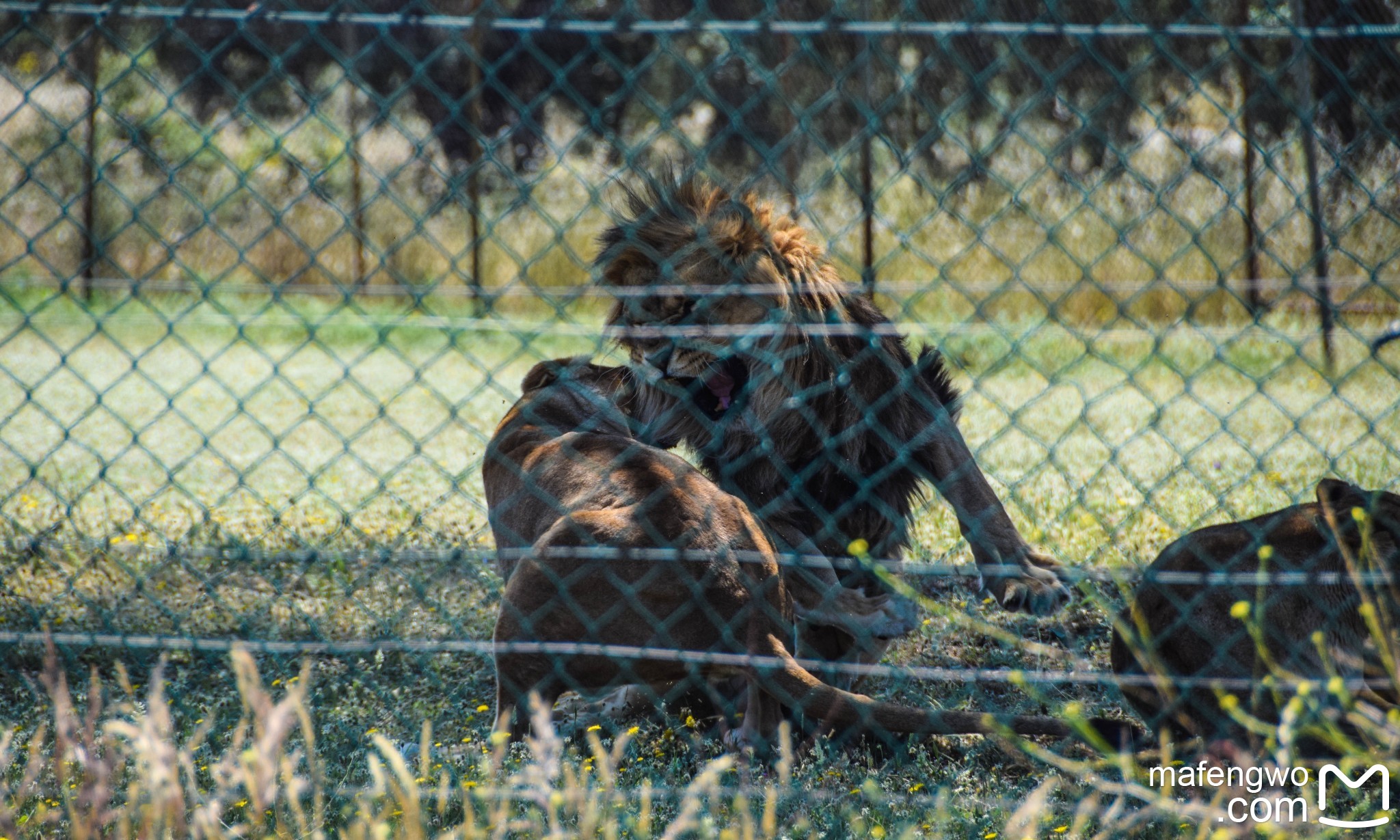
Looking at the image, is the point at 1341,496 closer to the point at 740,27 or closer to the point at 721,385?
the point at 721,385

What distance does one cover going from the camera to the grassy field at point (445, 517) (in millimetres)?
2947

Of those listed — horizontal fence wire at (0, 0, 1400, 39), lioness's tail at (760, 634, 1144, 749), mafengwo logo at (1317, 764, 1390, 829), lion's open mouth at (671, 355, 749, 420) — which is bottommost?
mafengwo logo at (1317, 764, 1390, 829)

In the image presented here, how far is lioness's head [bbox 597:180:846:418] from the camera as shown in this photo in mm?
3176

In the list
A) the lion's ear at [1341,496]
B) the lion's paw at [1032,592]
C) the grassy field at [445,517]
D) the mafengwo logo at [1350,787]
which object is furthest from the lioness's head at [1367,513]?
the lion's paw at [1032,592]

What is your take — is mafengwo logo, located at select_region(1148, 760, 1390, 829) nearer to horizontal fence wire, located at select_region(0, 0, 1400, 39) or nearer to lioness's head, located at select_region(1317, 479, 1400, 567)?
lioness's head, located at select_region(1317, 479, 1400, 567)


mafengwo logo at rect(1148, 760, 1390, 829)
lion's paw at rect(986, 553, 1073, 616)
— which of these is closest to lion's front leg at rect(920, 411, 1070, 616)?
lion's paw at rect(986, 553, 1073, 616)

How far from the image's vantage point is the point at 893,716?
2.65m

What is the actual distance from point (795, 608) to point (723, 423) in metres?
0.55

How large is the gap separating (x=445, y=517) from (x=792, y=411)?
6.93ft

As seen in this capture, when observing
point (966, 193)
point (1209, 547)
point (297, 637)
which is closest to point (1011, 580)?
point (1209, 547)

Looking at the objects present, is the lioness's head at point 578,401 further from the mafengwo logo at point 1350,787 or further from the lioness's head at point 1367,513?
the mafengwo logo at point 1350,787

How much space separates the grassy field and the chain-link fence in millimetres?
28

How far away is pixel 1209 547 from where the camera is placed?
2.99 meters

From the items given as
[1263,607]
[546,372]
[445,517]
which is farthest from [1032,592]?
[445,517]
